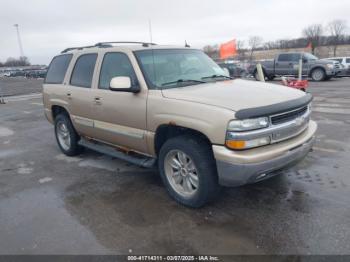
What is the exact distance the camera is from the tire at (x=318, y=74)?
18.5 meters

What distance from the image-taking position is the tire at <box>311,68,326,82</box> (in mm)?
18453

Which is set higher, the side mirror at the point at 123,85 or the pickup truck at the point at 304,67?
the side mirror at the point at 123,85

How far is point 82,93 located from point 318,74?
1712 cm

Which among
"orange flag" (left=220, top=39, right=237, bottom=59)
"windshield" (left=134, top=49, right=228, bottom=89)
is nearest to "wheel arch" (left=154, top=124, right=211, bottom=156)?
"windshield" (left=134, top=49, right=228, bottom=89)

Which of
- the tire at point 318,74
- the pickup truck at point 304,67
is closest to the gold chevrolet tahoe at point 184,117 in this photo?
the pickup truck at point 304,67

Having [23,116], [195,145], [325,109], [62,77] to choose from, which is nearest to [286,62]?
[325,109]

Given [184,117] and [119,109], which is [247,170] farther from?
[119,109]

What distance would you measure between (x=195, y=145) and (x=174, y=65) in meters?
1.43

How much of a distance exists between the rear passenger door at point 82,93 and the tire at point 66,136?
313 millimetres

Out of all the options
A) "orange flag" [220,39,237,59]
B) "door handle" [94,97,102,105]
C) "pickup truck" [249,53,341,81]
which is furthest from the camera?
"pickup truck" [249,53,341,81]

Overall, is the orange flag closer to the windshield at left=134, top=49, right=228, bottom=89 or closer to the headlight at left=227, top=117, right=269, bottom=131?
the windshield at left=134, top=49, right=228, bottom=89

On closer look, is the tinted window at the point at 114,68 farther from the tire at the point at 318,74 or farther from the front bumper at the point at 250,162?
the tire at the point at 318,74

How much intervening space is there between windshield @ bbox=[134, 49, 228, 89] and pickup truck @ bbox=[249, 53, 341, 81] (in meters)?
13.7

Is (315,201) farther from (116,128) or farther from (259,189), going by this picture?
(116,128)
